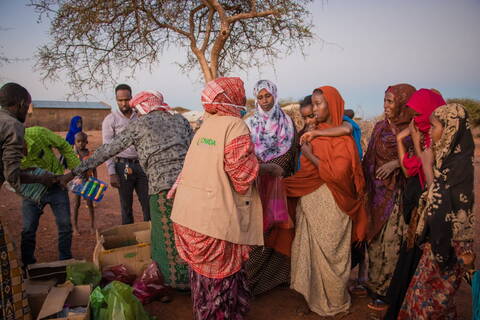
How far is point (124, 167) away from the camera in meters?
4.68

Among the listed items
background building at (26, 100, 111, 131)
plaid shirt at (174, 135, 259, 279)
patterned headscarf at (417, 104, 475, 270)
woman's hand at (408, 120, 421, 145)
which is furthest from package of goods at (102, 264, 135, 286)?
background building at (26, 100, 111, 131)

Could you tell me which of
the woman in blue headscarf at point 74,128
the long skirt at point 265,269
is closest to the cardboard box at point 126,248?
the long skirt at point 265,269

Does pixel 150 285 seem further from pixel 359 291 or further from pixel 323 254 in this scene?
pixel 359 291

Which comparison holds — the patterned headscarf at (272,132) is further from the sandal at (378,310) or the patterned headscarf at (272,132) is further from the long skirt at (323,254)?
the sandal at (378,310)

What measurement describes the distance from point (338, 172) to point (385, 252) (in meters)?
0.92

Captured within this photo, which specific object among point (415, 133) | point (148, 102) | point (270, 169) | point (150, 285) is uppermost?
point (148, 102)

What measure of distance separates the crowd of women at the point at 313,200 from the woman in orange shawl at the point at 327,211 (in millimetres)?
10

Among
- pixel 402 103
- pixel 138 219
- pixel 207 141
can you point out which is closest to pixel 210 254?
pixel 207 141

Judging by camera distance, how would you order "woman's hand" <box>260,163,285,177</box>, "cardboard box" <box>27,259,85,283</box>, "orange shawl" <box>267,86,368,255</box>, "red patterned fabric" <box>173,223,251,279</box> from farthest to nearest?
"cardboard box" <box>27,259,85,283</box>
"orange shawl" <box>267,86,368,255</box>
"woman's hand" <box>260,163,285,177</box>
"red patterned fabric" <box>173,223,251,279</box>

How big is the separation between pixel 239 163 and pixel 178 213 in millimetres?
602

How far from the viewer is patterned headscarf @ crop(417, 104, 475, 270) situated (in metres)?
2.21

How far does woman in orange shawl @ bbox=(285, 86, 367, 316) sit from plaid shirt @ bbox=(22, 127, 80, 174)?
2.62m

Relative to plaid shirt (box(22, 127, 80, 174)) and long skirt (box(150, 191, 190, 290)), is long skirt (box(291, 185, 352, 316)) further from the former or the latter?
plaid shirt (box(22, 127, 80, 174))

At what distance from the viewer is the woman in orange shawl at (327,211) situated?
3150 mm
